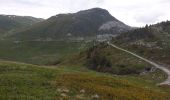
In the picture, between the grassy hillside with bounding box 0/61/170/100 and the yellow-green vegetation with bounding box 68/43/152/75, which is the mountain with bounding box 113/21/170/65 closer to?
the yellow-green vegetation with bounding box 68/43/152/75

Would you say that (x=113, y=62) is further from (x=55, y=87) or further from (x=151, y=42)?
(x=55, y=87)

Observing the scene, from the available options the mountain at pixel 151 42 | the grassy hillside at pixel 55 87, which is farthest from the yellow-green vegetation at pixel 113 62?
the grassy hillside at pixel 55 87

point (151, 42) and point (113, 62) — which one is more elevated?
point (151, 42)

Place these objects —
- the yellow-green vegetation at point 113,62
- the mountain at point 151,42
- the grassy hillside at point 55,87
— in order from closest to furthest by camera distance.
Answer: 1. the grassy hillside at point 55,87
2. the yellow-green vegetation at point 113,62
3. the mountain at point 151,42

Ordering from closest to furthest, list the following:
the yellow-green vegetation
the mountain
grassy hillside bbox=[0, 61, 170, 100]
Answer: grassy hillside bbox=[0, 61, 170, 100], the yellow-green vegetation, the mountain

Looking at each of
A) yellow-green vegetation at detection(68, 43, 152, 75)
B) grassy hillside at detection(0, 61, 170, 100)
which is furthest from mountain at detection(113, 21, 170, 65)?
grassy hillside at detection(0, 61, 170, 100)

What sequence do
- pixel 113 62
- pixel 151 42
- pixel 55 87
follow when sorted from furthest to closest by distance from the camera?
pixel 151 42, pixel 113 62, pixel 55 87

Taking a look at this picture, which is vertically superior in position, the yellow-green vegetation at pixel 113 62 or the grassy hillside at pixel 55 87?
the grassy hillside at pixel 55 87

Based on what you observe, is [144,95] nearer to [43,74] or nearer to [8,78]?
[43,74]

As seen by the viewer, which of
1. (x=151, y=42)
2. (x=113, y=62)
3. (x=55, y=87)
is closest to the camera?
(x=55, y=87)

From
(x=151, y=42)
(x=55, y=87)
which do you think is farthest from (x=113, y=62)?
(x=55, y=87)

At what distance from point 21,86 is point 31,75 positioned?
589cm

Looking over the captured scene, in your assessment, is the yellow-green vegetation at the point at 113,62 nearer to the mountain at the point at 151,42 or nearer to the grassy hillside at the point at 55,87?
the mountain at the point at 151,42

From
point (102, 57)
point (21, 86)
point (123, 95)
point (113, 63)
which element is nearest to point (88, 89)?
point (123, 95)
